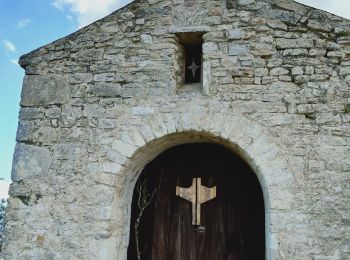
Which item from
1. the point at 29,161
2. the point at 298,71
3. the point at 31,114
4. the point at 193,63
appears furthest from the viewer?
the point at 193,63

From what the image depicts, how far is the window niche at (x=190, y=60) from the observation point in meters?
4.27

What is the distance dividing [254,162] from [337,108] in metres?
0.96

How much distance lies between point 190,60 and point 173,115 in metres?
0.85

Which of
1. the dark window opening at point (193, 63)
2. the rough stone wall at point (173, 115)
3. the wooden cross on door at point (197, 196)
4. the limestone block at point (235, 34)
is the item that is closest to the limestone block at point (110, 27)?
the rough stone wall at point (173, 115)

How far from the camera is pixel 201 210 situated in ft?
14.4

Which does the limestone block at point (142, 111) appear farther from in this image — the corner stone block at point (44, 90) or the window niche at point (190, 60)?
the corner stone block at point (44, 90)

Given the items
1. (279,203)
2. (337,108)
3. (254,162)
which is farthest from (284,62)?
(279,203)

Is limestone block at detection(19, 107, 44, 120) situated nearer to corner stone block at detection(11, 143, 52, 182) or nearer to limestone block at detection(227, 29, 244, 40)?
corner stone block at detection(11, 143, 52, 182)

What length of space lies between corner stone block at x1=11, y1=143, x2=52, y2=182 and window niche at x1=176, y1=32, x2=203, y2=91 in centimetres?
162

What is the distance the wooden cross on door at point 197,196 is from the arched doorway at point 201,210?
0.18 ft

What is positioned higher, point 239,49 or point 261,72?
point 239,49

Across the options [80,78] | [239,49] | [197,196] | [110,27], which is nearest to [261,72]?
[239,49]

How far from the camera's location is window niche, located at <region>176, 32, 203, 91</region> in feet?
14.0

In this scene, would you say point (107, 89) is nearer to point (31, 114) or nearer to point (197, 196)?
point (31, 114)
